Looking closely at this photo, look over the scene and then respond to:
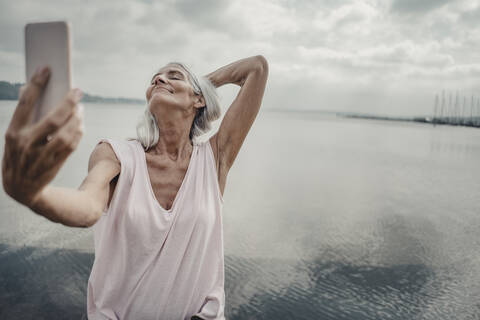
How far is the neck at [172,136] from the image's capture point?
2350mm

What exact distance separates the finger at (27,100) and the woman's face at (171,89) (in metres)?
1.17

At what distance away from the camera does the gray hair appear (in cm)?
238

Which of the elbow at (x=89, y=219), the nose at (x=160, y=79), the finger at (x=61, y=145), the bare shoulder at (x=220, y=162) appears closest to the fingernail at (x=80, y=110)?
the finger at (x=61, y=145)

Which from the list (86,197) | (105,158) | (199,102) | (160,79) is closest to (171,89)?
(160,79)

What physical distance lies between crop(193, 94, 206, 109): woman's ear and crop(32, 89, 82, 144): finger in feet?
4.87

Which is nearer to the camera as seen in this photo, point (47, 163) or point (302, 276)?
point (47, 163)

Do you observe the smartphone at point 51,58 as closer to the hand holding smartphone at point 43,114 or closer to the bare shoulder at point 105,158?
the hand holding smartphone at point 43,114

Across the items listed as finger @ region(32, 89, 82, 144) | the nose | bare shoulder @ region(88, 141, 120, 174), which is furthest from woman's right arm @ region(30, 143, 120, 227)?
the nose

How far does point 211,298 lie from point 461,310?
3379 millimetres

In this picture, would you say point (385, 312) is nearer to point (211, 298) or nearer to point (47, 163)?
point (211, 298)

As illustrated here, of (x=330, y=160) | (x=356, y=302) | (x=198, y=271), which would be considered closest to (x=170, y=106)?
(x=198, y=271)

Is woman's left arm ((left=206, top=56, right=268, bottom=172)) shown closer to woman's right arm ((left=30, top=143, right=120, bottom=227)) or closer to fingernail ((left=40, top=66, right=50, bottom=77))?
woman's right arm ((left=30, top=143, right=120, bottom=227))

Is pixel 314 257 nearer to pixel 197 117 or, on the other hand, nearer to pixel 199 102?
pixel 197 117

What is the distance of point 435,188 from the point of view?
11320 mm
